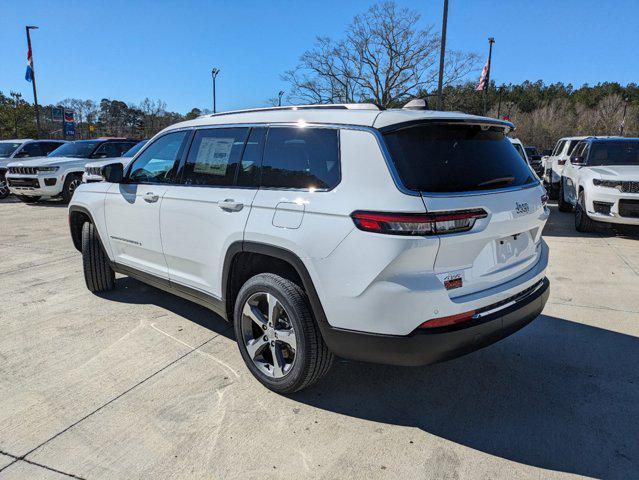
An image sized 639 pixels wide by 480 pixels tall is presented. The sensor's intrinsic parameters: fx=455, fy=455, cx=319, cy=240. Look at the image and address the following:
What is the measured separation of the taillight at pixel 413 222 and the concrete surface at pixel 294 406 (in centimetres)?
120

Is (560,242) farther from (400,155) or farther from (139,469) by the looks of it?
(139,469)

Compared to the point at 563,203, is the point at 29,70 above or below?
above

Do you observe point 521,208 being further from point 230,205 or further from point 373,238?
point 230,205

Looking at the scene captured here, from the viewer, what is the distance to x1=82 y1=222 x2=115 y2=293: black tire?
185 inches

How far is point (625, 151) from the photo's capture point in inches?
354

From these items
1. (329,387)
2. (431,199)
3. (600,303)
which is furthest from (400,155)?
(600,303)

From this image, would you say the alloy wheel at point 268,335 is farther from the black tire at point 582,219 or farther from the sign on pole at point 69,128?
the sign on pole at point 69,128

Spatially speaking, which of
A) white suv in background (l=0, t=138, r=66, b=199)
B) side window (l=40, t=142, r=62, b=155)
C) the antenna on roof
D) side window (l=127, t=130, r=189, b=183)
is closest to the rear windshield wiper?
the antenna on roof

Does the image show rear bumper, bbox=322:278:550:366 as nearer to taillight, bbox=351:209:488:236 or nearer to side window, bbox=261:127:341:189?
taillight, bbox=351:209:488:236

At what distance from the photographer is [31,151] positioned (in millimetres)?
14906

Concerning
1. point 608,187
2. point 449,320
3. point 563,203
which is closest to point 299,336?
point 449,320

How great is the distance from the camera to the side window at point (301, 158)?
2.63 metres

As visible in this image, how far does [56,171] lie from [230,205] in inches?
455

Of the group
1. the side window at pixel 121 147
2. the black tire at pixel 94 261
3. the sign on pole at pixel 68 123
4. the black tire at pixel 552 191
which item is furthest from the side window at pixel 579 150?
the sign on pole at pixel 68 123
